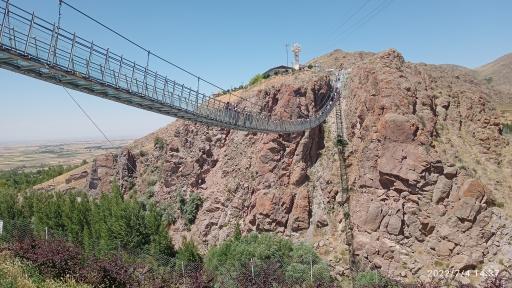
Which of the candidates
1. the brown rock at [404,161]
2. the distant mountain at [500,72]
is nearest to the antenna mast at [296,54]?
the brown rock at [404,161]

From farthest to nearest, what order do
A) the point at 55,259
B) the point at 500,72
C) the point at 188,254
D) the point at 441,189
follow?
the point at 500,72
the point at 188,254
the point at 441,189
the point at 55,259

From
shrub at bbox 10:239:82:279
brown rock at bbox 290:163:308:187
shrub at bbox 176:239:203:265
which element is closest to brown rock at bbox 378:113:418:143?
brown rock at bbox 290:163:308:187

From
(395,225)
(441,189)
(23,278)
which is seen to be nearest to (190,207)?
(395,225)

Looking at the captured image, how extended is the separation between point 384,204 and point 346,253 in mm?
3702

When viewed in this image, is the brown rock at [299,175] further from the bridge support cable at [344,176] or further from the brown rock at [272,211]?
the bridge support cable at [344,176]

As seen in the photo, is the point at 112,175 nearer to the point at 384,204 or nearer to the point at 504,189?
the point at 384,204

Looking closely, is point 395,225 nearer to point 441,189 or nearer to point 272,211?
point 441,189

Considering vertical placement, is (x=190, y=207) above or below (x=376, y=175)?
below

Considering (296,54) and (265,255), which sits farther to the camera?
(296,54)

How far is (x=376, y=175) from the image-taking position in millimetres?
27281

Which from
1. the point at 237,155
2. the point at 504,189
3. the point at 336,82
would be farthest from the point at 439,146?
the point at 237,155

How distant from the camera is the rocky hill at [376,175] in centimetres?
2397

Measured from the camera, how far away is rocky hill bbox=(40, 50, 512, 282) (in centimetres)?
2397

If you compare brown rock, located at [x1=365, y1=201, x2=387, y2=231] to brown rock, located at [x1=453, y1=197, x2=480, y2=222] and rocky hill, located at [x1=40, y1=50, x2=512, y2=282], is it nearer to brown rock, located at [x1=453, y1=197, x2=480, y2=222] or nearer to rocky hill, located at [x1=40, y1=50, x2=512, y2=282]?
rocky hill, located at [x1=40, y1=50, x2=512, y2=282]
